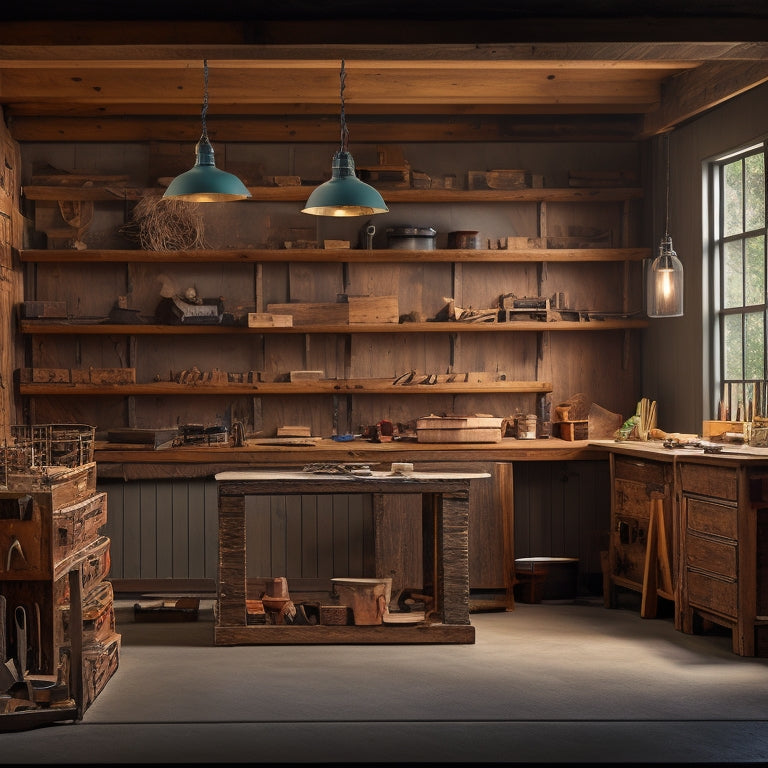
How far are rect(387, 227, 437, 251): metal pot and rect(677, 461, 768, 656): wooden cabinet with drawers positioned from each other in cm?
266

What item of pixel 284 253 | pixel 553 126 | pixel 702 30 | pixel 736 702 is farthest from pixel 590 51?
pixel 736 702

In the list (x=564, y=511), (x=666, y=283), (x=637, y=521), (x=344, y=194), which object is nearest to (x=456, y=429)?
(x=564, y=511)

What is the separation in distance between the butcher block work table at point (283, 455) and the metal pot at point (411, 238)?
1503 millimetres

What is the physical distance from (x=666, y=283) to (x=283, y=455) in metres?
2.80

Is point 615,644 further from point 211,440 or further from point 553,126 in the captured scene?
point 553,126

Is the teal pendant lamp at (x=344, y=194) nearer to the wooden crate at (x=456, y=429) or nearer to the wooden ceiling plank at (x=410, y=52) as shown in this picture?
the wooden ceiling plank at (x=410, y=52)

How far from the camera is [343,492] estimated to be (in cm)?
581

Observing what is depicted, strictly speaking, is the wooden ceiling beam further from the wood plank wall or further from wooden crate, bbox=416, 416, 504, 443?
wooden crate, bbox=416, 416, 504, 443

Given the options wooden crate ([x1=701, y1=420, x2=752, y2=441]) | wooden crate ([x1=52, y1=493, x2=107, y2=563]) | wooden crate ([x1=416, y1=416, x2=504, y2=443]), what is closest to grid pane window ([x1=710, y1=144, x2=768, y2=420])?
wooden crate ([x1=701, y1=420, x2=752, y2=441])

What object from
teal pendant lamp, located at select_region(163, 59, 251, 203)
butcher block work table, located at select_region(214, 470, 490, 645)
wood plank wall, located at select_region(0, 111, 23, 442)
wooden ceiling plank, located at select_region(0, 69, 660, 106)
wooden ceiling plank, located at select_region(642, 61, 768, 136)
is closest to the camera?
teal pendant lamp, located at select_region(163, 59, 251, 203)

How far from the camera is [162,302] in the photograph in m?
7.68

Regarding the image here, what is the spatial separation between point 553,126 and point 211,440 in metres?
3.49

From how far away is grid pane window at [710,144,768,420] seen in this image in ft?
21.2

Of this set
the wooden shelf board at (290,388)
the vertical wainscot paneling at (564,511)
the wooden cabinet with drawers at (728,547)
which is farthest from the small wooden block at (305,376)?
the wooden cabinet with drawers at (728,547)
